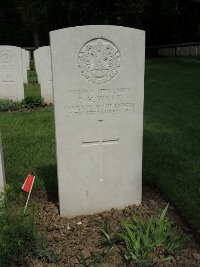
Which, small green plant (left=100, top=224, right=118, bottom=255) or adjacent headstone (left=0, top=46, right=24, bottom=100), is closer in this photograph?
small green plant (left=100, top=224, right=118, bottom=255)

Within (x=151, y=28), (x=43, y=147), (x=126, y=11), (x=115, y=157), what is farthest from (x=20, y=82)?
(x=151, y=28)

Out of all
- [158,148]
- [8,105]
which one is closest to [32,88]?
[8,105]

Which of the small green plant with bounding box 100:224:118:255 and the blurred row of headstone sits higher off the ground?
the blurred row of headstone

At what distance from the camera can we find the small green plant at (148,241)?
9.91ft

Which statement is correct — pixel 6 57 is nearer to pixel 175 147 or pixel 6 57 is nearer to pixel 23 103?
pixel 23 103

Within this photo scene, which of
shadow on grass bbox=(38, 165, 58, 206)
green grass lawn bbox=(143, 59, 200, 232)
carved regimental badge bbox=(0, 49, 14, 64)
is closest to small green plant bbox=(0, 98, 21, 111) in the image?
carved regimental badge bbox=(0, 49, 14, 64)

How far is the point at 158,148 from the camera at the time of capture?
582 centimetres

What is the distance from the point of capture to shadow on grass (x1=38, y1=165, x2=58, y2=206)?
419 cm

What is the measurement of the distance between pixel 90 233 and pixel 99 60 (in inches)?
64.3

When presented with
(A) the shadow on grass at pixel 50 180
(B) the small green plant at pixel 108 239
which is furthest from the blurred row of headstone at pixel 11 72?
(B) the small green plant at pixel 108 239

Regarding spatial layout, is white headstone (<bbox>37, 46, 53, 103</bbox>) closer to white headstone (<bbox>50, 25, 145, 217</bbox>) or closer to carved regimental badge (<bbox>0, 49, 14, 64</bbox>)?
carved regimental badge (<bbox>0, 49, 14, 64</bbox>)

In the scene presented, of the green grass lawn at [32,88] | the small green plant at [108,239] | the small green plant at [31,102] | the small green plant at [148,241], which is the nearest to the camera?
the small green plant at [148,241]

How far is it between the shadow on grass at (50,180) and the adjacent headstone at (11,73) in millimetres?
5483

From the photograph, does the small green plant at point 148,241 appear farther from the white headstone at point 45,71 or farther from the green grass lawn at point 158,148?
the white headstone at point 45,71
